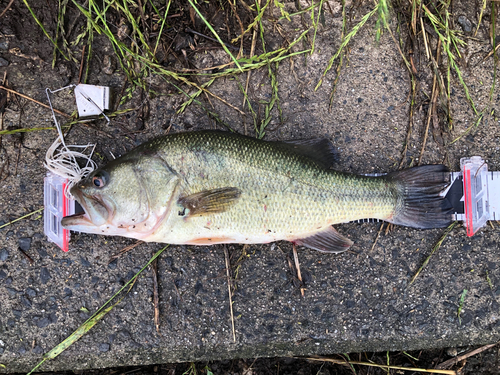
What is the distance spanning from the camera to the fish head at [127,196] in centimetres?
247

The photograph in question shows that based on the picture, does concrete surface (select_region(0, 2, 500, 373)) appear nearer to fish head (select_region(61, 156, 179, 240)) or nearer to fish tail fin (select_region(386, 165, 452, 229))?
fish tail fin (select_region(386, 165, 452, 229))

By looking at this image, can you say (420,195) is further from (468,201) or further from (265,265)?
(265,265)

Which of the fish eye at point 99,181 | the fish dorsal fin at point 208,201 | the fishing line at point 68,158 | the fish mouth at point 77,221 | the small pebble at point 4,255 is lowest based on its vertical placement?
the small pebble at point 4,255

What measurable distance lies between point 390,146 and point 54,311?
331 centimetres

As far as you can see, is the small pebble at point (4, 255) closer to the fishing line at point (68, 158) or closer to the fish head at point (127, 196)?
the fishing line at point (68, 158)

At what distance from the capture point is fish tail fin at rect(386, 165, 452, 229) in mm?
2740

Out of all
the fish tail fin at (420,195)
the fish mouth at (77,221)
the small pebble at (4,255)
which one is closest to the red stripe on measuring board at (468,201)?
the fish tail fin at (420,195)

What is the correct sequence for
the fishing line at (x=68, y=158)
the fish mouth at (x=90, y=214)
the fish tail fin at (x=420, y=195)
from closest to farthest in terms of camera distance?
the fish mouth at (x=90, y=214) < the fish tail fin at (x=420, y=195) < the fishing line at (x=68, y=158)

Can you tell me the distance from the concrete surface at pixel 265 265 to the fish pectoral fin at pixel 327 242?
26 centimetres

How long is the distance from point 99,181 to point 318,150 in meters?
1.74

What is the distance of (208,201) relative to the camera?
248 centimetres

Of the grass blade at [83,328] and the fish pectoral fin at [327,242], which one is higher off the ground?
the fish pectoral fin at [327,242]

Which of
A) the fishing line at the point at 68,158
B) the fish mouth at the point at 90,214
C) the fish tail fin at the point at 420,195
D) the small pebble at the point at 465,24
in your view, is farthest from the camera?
the small pebble at the point at 465,24

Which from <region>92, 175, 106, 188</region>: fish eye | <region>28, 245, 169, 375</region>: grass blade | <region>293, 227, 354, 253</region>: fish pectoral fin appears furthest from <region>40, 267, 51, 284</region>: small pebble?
<region>293, 227, 354, 253</region>: fish pectoral fin
